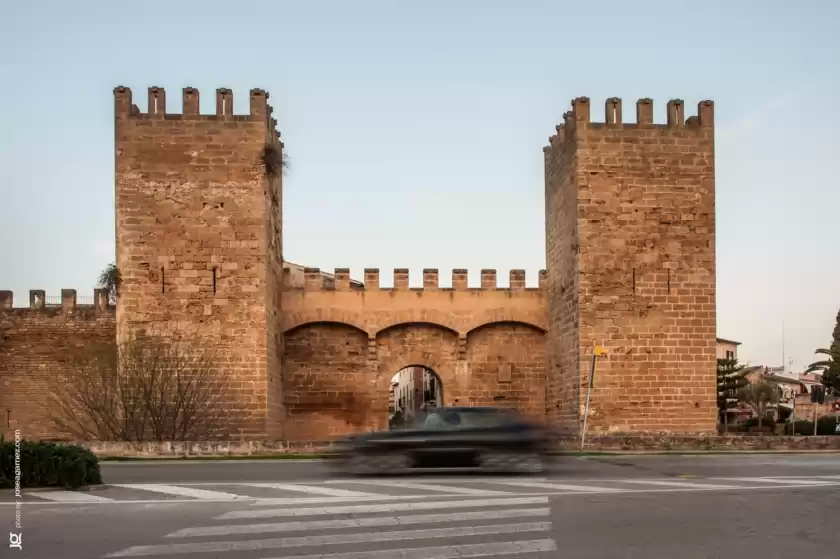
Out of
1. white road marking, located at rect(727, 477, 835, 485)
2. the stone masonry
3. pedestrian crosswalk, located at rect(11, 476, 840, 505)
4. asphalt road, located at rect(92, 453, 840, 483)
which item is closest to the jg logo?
pedestrian crosswalk, located at rect(11, 476, 840, 505)

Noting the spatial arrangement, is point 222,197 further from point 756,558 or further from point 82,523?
point 756,558

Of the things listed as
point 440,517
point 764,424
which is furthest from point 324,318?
point 764,424

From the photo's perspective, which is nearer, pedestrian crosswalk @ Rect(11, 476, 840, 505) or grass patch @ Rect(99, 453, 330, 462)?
pedestrian crosswalk @ Rect(11, 476, 840, 505)

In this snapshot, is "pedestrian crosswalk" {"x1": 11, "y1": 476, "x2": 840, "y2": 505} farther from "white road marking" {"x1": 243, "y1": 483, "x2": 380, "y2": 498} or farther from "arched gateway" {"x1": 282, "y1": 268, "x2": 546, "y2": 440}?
"arched gateway" {"x1": 282, "y1": 268, "x2": 546, "y2": 440}

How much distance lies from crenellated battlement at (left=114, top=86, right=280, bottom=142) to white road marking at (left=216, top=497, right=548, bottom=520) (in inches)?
716

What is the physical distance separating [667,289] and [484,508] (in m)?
17.9

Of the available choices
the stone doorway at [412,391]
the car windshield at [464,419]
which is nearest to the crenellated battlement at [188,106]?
the car windshield at [464,419]

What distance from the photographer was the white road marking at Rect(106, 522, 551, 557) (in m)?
7.04

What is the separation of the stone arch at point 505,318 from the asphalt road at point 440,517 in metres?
16.1

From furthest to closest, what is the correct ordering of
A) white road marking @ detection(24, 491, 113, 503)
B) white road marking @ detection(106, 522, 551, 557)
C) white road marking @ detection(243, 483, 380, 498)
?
white road marking @ detection(243, 483, 380, 498), white road marking @ detection(24, 491, 113, 503), white road marking @ detection(106, 522, 551, 557)

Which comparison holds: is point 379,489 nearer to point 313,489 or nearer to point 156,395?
point 313,489

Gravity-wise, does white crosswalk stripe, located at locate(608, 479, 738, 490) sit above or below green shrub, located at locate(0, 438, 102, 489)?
below

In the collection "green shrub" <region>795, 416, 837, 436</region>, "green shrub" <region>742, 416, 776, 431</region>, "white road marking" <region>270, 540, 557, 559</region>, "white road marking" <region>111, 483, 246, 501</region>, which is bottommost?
"green shrub" <region>742, 416, 776, 431</region>

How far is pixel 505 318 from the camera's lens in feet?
96.8
